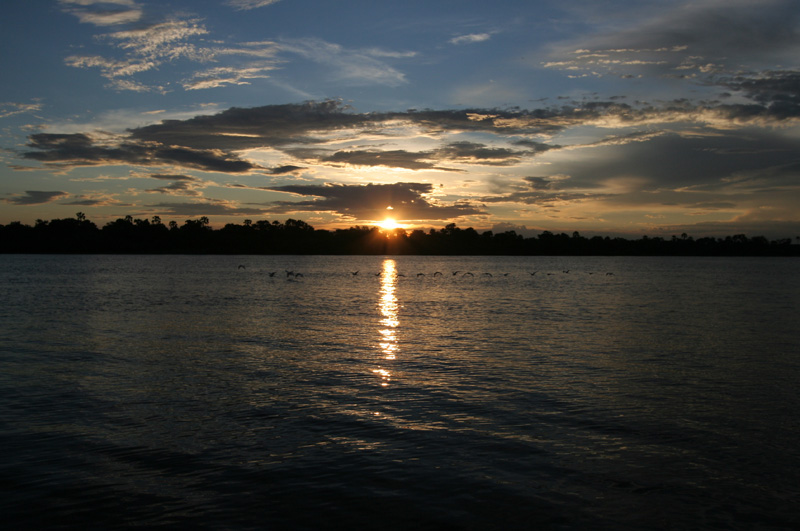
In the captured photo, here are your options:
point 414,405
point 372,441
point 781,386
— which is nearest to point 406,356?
point 414,405

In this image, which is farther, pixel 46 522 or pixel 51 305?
pixel 51 305

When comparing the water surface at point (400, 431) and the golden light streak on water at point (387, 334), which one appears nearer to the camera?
the water surface at point (400, 431)

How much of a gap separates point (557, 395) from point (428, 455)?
5515 millimetres

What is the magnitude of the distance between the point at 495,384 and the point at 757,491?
7401mm

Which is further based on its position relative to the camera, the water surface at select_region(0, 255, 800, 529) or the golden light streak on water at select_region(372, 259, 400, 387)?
the golden light streak on water at select_region(372, 259, 400, 387)

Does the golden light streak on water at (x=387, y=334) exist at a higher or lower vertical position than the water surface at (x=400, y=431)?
lower

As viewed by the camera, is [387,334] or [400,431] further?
[387,334]

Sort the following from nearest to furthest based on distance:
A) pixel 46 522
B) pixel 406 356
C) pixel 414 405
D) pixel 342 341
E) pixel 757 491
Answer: pixel 46 522 → pixel 757 491 → pixel 414 405 → pixel 406 356 → pixel 342 341

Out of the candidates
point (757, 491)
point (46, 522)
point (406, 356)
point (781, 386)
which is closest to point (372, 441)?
point (46, 522)

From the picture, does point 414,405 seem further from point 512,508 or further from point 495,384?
point 512,508

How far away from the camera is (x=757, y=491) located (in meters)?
8.46

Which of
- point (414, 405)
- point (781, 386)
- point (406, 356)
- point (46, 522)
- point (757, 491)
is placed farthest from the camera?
point (406, 356)

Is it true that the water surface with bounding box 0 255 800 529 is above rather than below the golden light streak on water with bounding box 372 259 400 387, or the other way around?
above

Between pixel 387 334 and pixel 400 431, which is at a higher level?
pixel 400 431
